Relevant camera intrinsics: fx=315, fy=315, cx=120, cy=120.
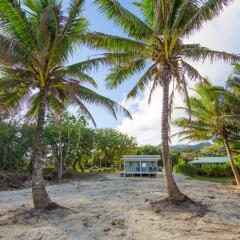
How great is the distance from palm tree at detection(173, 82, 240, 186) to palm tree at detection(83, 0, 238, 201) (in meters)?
6.70

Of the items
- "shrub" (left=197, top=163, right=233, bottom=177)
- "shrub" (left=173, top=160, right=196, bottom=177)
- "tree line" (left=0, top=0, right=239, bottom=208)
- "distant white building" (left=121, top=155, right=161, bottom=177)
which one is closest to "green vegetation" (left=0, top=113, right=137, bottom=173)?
"distant white building" (left=121, top=155, right=161, bottom=177)

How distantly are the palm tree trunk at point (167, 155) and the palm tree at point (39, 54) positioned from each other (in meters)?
3.23

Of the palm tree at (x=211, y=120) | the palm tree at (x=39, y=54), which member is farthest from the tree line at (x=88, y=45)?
the palm tree at (x=211, y=120)

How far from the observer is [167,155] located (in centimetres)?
1206

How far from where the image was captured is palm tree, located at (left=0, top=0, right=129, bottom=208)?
407 inches

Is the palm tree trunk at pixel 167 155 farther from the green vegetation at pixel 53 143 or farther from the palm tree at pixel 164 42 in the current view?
the green vegetation at pixel 53 143

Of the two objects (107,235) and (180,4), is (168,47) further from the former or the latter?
(107,235)

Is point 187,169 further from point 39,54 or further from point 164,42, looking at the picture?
point 39,54

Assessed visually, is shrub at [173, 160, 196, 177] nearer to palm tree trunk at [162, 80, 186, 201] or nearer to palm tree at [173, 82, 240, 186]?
palm tree at [173, 82, 240, 186]

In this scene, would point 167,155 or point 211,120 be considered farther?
point 211,120

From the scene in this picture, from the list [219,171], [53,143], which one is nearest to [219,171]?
[219,171]

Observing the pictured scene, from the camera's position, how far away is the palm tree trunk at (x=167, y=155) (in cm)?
1184

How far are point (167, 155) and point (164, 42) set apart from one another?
4.31 metres

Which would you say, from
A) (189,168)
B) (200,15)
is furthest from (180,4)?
(189,168)
